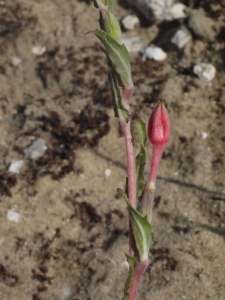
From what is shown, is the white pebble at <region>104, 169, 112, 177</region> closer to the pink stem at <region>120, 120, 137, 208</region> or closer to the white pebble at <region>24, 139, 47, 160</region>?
the white pebble at <region>24, 139, 47, 160</region>

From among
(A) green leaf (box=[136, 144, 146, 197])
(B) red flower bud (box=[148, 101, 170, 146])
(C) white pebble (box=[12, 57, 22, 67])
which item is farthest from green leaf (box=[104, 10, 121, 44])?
(C) white pebble (box=[12, 57, 22, 67])

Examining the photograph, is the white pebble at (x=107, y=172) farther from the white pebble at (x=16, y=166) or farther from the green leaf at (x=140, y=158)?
the green leaf at (x=140, y=158)

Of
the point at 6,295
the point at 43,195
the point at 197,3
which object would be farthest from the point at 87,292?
the point at 197,3

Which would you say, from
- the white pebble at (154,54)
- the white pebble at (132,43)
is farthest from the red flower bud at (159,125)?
the white pebble at (132,43)

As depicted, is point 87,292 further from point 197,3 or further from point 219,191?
point 197,3

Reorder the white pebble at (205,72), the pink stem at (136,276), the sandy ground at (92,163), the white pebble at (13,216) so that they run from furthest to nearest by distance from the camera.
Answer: the white pebble at (205,72), the white pebble at (13,216), the sandy ground at (92,163), the pink stem at (136,276)

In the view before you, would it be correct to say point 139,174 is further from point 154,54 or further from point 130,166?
point 154,54
